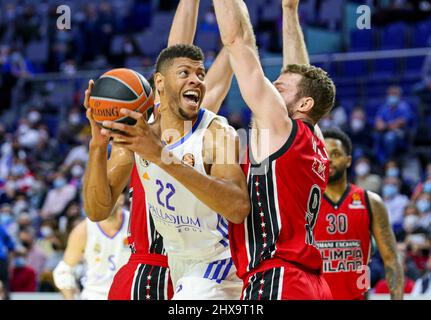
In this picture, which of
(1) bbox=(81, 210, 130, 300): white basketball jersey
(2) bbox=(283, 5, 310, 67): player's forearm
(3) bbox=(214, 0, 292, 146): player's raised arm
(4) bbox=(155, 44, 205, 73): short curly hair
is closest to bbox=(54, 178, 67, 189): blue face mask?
(1) bbox=(81, 210, 130, 300): white basketball jersey

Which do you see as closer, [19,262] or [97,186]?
[97,186]

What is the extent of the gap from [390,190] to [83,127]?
685cm

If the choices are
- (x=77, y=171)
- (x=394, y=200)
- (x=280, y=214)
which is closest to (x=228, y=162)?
(x=280, y=214)

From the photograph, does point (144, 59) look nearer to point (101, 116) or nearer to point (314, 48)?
point (314, 48)

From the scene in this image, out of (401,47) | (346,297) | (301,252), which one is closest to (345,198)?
(346,297)

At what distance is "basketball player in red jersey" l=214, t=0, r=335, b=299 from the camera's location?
3.99 metres

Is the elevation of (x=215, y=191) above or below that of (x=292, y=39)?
below

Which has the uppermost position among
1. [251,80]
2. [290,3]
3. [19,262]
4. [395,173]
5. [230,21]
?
[290,3]

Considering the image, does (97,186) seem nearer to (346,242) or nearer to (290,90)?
(290,90)

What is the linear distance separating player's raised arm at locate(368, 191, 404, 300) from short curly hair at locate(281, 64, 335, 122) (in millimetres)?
1874

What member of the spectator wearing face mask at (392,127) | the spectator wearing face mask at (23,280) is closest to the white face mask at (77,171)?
the spectator wearing face mask at (23,280)

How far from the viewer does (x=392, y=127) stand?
12.2 meters

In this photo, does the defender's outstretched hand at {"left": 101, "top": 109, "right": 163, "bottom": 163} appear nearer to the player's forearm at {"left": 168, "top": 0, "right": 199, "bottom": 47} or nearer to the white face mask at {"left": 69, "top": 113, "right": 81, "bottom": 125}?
the player's forearm at {"left": 168, "top": 0, "right": 199, "bottom": 47}
